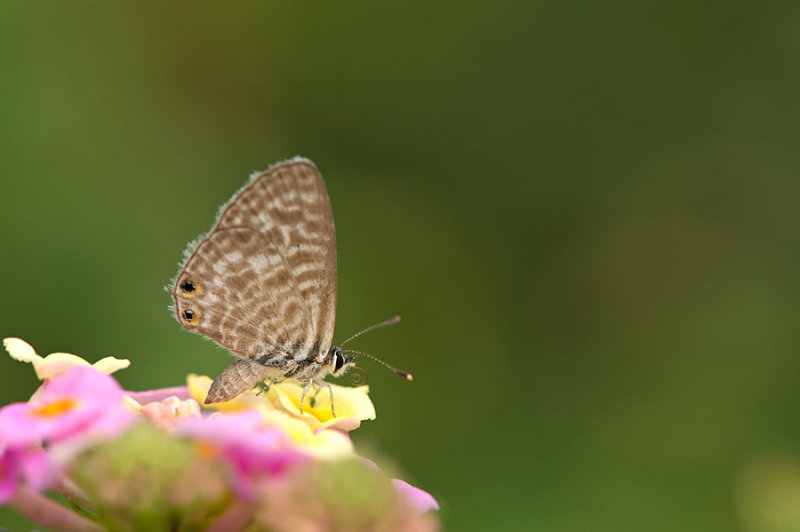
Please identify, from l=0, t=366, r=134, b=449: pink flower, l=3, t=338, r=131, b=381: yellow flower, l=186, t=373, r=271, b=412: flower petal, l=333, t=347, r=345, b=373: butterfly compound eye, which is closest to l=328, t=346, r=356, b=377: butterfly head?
l=333, t=347, r=345, b=373: butterfly compound eye

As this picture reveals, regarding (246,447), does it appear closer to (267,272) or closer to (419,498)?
(419,498)

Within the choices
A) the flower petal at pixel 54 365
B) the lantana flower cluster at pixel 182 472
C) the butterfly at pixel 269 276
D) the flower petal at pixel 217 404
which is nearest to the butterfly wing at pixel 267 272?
the butterfly at pixel 269 276

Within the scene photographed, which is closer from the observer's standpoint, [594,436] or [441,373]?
[594,436]

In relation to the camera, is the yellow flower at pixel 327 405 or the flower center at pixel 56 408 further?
the yellow flower at pixel 327 405

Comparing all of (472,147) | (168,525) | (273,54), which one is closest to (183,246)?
(273,54)

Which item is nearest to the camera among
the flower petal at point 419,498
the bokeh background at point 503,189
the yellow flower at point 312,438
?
the yellow flower at point 312,438

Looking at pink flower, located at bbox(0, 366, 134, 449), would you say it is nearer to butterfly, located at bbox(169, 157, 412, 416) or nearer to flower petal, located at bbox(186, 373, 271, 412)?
flower petal, located at bbox(186, 373, 271, 412)

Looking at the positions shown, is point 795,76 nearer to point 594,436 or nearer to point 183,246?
point 594,436

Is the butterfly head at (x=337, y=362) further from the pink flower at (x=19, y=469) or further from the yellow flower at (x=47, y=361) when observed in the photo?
the pink flower at (x=19, y=469)
